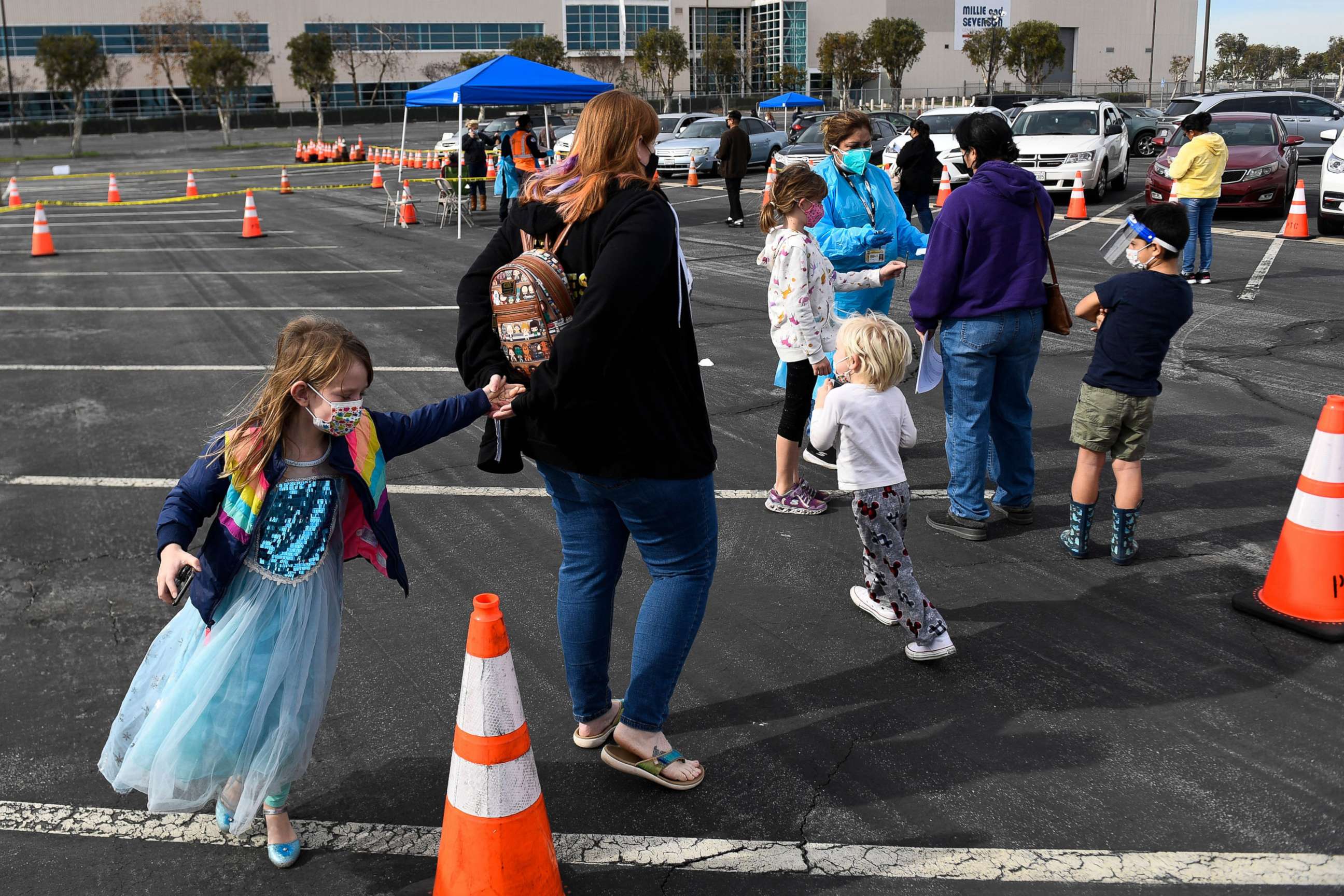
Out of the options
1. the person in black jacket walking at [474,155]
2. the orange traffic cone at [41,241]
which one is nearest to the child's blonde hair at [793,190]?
the orange traffic cone at [41,241]

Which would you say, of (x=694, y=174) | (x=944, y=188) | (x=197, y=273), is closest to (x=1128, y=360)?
(x=197, y=273)

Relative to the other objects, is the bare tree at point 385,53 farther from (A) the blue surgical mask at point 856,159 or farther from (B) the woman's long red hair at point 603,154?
(B) the woman's long red hair at point 603,154

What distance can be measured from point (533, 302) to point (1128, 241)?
330 centimetres

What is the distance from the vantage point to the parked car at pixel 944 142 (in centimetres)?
2261

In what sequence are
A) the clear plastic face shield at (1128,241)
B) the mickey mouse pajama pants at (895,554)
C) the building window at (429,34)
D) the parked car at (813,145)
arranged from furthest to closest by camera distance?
the building window at (429,34) < the parked car at (813,145) < the clear plastic face shield at (1128,241) < the mickey mouse pajama pants at (895,554)

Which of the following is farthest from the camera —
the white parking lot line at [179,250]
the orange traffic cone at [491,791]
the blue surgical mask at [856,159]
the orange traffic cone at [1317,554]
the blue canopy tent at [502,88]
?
the blue canopy tent at [502,88]

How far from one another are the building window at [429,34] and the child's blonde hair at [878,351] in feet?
274

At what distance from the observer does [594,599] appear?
344 cm

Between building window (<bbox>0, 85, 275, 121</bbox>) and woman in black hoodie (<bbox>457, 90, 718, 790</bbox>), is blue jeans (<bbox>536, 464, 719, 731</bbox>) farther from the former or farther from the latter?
building window (<bbox>0, 85, 275, 121</bbox>)

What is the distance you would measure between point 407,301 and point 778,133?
70.1ft

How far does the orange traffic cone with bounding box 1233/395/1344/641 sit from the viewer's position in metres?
4.50

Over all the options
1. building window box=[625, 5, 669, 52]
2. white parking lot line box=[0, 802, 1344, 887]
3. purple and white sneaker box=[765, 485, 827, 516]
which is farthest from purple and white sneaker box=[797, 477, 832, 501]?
building window box=[625, 5, 669, 52]

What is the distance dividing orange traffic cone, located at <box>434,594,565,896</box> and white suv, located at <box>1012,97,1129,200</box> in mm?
18928

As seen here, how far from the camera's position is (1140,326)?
5.02 m
